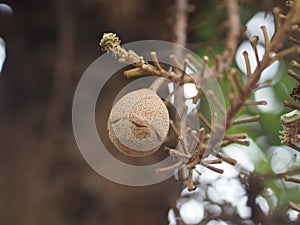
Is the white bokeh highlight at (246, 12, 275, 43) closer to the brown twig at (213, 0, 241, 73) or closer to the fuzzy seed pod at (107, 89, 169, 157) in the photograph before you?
the brown twig at (213, 0, 241, 73)

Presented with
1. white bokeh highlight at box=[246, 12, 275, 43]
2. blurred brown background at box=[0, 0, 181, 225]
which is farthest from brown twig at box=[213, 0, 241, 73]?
blurred brown background at box=[0, 0, 181, 225]

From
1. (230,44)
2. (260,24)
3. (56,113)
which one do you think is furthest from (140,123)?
(56,113)

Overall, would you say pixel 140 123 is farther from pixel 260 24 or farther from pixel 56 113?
pixel 56 113

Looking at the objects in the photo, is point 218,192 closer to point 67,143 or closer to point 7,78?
point 67,143

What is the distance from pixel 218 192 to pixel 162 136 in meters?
0.28

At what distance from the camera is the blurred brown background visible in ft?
3.05

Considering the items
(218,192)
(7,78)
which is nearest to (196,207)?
(218,192)

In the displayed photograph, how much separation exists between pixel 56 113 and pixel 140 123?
0.64 meters

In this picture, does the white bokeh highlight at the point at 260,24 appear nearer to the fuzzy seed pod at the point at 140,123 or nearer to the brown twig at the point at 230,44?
the brown twig at the point at 230,44

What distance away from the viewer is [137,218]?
0.92 metres

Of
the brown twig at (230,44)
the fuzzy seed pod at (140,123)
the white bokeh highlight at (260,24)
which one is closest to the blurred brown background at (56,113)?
the white bokeh highlight at (260,24)

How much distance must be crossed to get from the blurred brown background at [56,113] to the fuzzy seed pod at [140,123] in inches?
20.4

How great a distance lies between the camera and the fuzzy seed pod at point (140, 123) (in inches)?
13.9

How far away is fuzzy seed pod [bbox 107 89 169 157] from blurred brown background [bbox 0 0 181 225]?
1.70 ft
